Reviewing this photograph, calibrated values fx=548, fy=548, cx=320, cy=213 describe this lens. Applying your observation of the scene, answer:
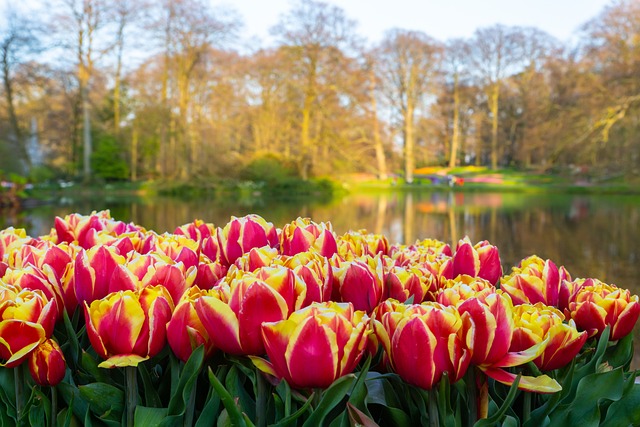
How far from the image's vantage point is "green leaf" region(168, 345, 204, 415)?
0.55 meters

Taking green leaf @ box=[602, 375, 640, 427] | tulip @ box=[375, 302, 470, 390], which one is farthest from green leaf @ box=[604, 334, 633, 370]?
tulip @ box=[375, 302, 470, 390]

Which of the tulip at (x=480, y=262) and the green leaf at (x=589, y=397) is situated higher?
the tulip at (x=480, y=262)

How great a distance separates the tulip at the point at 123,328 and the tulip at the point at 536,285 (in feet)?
1.70

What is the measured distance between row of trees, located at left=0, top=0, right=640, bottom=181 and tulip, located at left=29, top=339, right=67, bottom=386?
14.9 m

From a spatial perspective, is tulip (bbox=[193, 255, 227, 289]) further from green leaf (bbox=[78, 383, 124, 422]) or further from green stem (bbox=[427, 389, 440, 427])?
green stem (bbox=[427, 389, 440, 427])

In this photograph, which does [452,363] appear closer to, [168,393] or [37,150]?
[168,393]

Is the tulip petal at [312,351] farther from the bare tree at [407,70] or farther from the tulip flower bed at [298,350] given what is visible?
the bare tree at [407,70]

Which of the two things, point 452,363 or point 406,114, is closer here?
point 452,363

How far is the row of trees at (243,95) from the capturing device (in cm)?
1614

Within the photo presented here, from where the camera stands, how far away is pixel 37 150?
24.9 m

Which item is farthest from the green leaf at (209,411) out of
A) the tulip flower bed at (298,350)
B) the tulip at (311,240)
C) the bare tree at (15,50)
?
the bare tree at (15,50)

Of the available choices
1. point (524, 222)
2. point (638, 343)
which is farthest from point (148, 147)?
point (638, 343)

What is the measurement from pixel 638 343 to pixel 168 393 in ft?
6.23

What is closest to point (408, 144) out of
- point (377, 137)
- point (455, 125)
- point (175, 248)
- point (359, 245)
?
point (377, 137)
